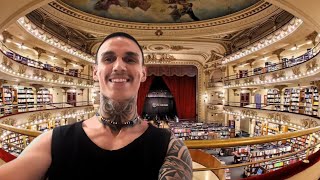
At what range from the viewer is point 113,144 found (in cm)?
87

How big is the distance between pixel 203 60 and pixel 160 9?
27.7 feet

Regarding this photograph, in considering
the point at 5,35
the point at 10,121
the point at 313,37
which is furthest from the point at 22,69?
the point at 313,37

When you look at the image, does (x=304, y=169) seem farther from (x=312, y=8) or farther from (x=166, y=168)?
(x=312, y=8)

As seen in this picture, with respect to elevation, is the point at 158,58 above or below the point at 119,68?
above

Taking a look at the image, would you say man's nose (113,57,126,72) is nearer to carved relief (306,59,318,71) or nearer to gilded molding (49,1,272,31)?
carved relief (306,59,318,71)

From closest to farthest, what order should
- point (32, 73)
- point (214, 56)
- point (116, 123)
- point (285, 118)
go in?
1. point (116, 123)
2. point (32, 73)
3. point (285, 118)
4. point (214, 56)

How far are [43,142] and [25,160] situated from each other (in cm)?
9

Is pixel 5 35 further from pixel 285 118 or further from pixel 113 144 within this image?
pixel 285 118

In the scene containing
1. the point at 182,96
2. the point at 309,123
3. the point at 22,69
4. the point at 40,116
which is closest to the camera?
the point at 309,123

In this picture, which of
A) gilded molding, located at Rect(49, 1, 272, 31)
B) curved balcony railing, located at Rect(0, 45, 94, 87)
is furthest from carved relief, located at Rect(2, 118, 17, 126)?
gilded molding, located at Rect(49, 1, 272, 31)

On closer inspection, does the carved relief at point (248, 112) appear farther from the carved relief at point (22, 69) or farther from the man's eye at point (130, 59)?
the man's eye at point (130, 59)

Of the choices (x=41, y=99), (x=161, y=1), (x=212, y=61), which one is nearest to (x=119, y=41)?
(x=161, y=1)

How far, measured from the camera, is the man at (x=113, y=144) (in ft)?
2.65

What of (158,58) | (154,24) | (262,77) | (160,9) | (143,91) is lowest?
(143,91)
